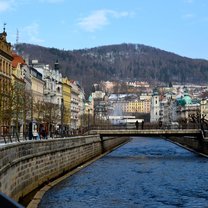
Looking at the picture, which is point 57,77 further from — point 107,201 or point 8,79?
point 107,201

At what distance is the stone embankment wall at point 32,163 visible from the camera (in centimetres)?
2448

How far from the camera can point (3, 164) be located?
917 inches

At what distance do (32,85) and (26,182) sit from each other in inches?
3642

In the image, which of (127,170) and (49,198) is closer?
(49,198)

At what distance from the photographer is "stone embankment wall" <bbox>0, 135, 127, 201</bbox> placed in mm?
24478

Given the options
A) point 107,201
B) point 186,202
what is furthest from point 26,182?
point 186,202

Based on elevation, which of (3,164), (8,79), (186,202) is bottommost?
(186,202)

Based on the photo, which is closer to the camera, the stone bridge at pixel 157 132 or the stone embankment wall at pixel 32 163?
the stone embankment wall at pixel 32 163

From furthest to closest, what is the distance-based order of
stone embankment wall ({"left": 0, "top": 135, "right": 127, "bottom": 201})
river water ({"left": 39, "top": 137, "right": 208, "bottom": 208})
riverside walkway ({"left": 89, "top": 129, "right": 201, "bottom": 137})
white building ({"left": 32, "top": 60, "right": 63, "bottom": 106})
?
white building ({"left": 32, "top": 60, "right": 63, "bottom": 106}) → riverside walkway ({"left": 89, "top": 129, "right": 201, "bottom": 137}) → river water ({"left": 39, "top": 137, "right": 208, "bottom": 208}) → stone embankment wall ({"left": 0, "top": 135, "right": 127, "bottom": 201})

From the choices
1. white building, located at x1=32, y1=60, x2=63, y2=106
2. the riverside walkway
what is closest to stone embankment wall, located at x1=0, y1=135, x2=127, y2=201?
the riverside walkway

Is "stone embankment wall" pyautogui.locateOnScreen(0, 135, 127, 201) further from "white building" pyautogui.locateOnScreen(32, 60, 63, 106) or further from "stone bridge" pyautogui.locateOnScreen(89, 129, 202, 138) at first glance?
"white building" pyautogui.locateOnScreen(32, 60, 63, 106)

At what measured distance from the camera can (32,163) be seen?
109 ft

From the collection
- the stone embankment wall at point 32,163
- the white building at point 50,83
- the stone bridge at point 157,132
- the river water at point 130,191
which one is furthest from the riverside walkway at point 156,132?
the white building at point 50,83

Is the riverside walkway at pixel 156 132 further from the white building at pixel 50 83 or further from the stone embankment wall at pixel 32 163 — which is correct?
the white building at pixel 50 83
